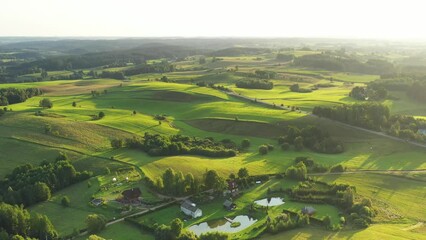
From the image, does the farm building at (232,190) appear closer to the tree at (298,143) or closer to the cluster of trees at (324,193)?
the cluster of trees at (324,193)

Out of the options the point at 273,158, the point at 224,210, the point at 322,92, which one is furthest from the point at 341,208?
the point at 322,92

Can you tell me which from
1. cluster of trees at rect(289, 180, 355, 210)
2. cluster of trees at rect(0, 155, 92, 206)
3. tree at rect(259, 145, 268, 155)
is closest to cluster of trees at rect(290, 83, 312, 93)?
tree at rect(259, 145, 268, 155)

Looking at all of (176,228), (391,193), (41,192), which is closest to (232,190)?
(176,228)

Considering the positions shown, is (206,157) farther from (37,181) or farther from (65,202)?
(37,181)

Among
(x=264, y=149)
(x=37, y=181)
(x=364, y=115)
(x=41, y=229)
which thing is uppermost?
(x=364, y=115)

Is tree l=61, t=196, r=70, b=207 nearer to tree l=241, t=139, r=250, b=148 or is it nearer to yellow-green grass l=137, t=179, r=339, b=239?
yellow-green grass l=137, t=179, r=339, b=239

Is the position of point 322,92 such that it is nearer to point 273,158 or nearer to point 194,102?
point 194,102
